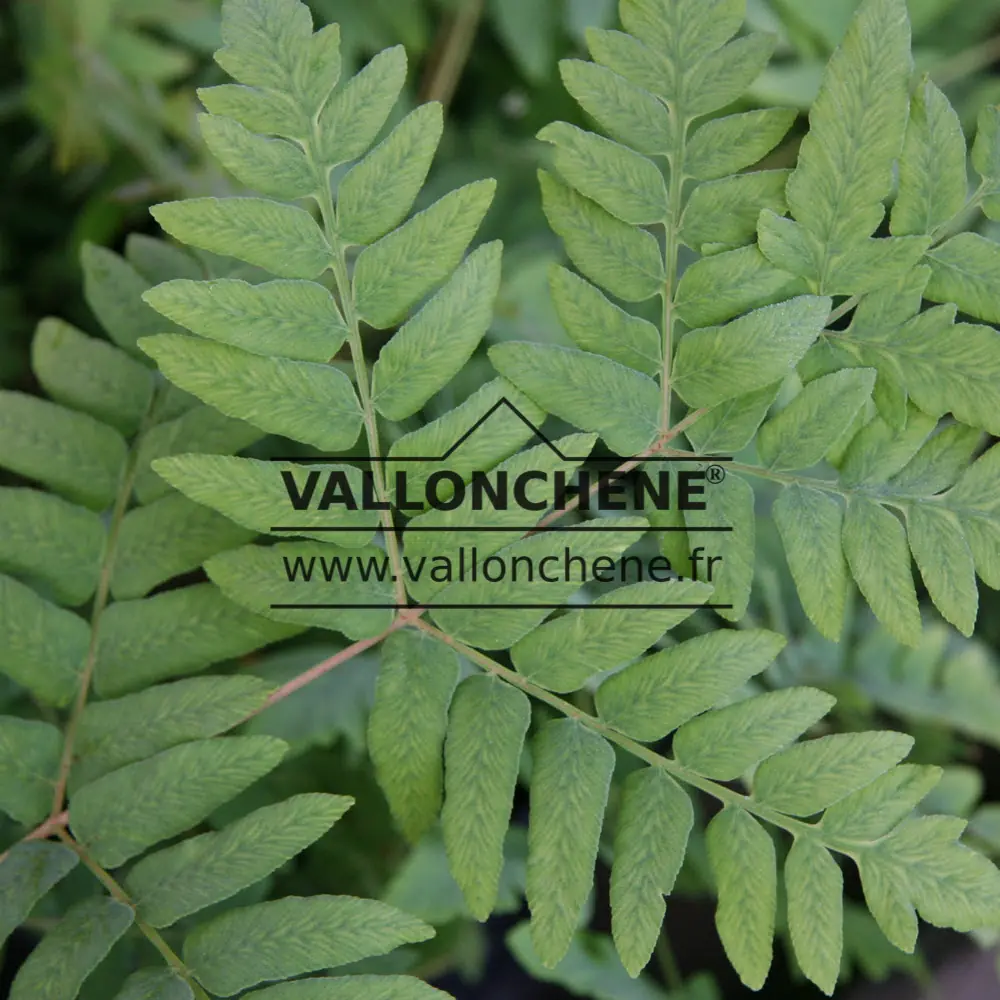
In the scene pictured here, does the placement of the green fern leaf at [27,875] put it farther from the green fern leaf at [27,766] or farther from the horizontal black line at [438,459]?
the horizontal black line at [438,459]

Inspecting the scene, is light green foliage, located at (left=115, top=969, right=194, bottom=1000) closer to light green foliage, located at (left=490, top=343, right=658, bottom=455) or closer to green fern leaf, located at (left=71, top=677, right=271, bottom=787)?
green fern leaf, located at (left=71, top=677, right=271, bottom=787)

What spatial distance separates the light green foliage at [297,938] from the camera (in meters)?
0.51

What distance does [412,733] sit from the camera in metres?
0.57

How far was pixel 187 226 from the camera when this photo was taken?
20.2 inches

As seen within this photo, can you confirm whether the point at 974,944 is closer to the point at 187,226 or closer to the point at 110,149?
the point at 187,226

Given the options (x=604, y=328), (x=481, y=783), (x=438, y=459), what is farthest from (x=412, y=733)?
(x=604, y=328)

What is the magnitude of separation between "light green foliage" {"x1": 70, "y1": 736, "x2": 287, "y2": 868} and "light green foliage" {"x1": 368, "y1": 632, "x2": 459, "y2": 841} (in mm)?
59

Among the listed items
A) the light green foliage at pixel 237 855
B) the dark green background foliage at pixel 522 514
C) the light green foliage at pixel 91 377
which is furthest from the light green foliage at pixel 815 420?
the light green foliage at pixel 91 377

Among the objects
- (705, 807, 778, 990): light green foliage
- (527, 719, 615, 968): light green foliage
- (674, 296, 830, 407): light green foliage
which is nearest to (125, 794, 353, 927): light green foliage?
(527, 719, 615, 968): light green foliage

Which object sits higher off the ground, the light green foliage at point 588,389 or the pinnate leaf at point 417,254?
the pinnate leaf at point 417,254

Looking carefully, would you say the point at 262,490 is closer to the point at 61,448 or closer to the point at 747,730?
the point at 61,448

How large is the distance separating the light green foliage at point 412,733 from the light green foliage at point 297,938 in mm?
64

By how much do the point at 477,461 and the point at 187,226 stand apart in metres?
0.20

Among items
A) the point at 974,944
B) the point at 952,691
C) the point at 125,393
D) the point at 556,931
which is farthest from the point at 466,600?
the point at 974,944
